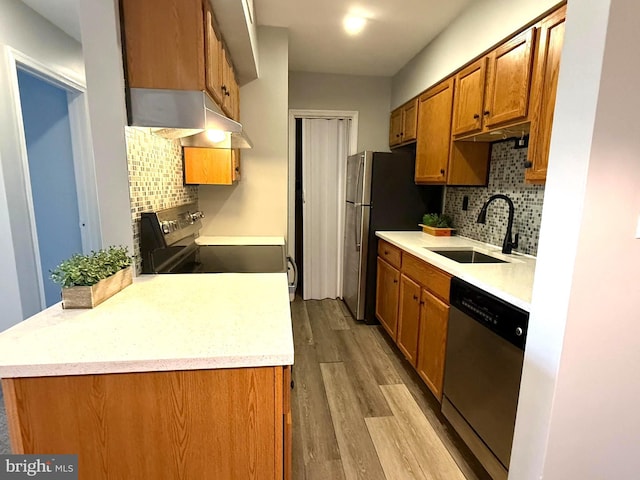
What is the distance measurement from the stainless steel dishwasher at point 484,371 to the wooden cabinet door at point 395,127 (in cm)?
206

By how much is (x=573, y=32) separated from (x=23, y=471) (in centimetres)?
200

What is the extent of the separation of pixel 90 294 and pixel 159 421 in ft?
1.75

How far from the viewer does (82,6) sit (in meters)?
1.32

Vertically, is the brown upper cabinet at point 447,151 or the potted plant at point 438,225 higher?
the brown upper cabinet at point 447,151

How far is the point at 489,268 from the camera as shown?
1.75 m

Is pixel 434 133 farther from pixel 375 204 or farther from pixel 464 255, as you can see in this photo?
→ pixel 464 255

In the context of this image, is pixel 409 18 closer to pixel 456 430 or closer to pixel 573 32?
pixel 573 32

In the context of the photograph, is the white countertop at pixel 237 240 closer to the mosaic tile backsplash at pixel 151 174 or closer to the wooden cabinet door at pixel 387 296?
the mosaic tile backsplash at pixel 151 174

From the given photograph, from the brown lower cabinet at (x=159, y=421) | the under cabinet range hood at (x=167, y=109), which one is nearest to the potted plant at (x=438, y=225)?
the under cabinet range hood at (x=167, y=109)

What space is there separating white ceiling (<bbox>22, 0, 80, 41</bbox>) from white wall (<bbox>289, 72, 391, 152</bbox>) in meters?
1.86

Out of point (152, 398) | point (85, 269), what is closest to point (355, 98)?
point (85, 269)

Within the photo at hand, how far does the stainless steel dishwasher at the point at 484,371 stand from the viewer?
4.45 feet

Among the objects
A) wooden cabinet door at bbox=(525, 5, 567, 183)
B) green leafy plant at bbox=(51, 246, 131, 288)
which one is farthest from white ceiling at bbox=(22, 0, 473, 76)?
green leafy plant at bbox=(51, 246, 131, 288)

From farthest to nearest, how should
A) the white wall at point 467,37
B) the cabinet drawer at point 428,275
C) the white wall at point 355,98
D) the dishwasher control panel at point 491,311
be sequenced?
the white wall at point 355,98 → the cabinet drawer at point 428,275 → the white wall at point 467,37 → the dishwasher control panel at point 491,311
